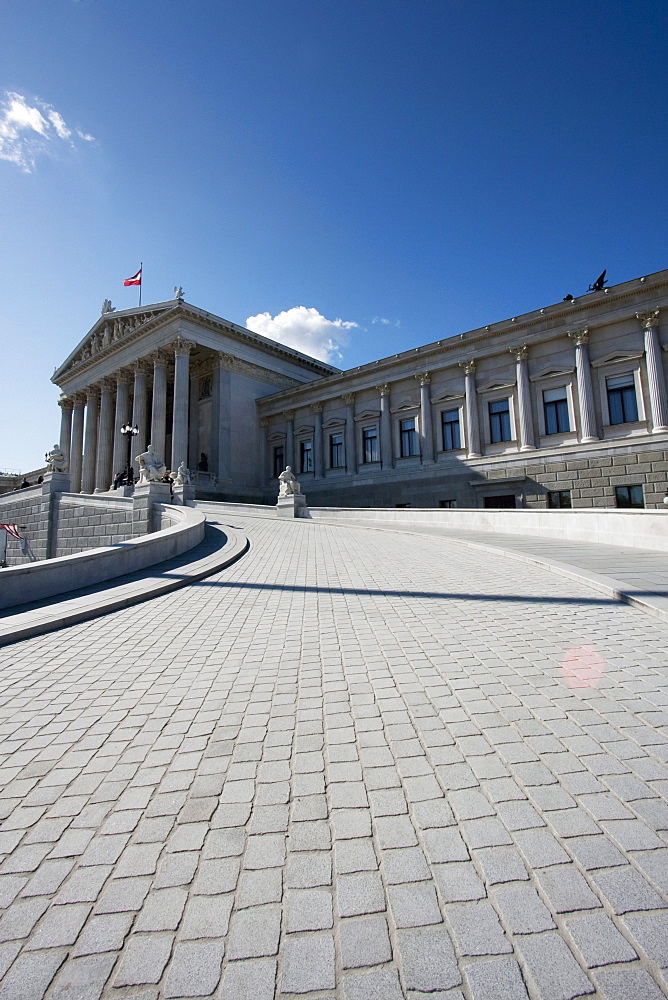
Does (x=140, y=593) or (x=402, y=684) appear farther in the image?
(x=140, y=593)

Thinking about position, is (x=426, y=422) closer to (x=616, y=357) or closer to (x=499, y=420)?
(x=499, y=420)

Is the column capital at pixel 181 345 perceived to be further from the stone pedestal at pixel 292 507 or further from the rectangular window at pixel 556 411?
the rectangular window at pixel 556 411

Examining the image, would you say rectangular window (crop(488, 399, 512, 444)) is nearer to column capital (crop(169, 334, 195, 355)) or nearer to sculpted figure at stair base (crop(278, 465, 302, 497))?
sculpted figure at stair base (crop(278, 465, 302, 497))

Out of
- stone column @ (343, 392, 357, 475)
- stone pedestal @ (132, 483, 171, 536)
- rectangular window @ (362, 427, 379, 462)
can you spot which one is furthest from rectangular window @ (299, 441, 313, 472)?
stone pedestal @ (132, 483, 171, 536)

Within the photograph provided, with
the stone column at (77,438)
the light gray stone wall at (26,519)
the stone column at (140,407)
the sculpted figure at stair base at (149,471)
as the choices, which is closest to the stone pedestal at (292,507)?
the sculpted figure at stair base at (149,471)

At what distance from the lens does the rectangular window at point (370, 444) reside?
3212 centimetres

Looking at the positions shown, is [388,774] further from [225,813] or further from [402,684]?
[402,684]

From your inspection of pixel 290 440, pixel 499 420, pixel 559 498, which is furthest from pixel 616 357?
pixel 290 440

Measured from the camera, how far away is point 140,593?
7.46 m

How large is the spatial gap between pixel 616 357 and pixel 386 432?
1332 centimetres

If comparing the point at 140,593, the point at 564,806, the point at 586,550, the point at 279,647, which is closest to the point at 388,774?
the point at 564,806

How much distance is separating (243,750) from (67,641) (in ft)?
11.5

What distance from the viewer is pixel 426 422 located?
29.1m

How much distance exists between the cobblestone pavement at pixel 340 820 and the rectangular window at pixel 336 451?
1159 inches
